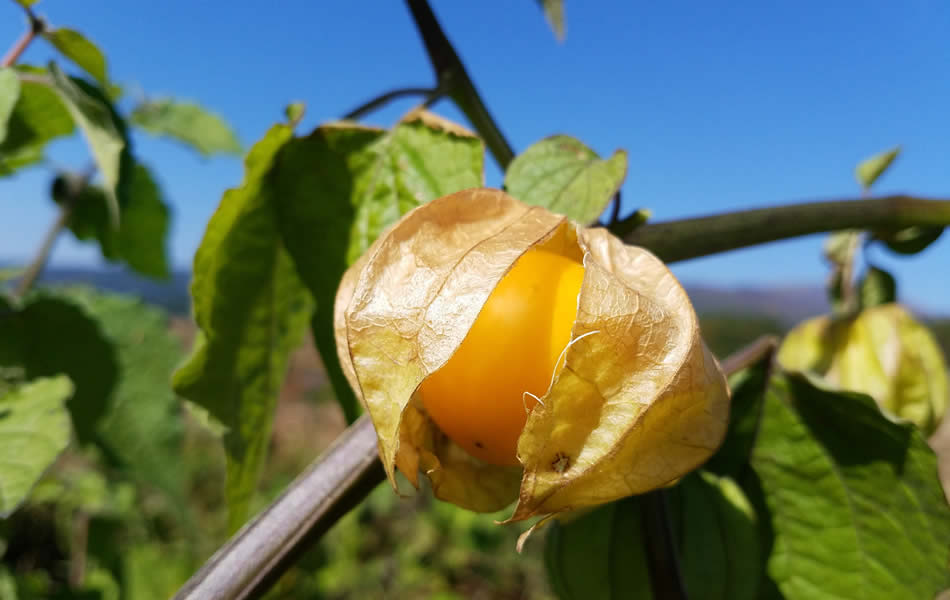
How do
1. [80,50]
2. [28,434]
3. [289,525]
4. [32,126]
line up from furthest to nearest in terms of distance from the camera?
[32,126], [80,50], [28,434], [289,525]

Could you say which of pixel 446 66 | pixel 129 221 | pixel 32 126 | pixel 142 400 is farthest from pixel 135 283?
pixel 446 66

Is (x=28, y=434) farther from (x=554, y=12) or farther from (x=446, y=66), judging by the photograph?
(x=554, y=12)

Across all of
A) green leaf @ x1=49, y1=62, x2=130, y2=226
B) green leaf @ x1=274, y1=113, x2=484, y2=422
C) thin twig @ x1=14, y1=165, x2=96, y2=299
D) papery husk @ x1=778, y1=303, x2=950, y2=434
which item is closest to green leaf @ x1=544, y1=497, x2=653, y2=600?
green leaf @ x1=274, y1=113, x2=484, y2=422

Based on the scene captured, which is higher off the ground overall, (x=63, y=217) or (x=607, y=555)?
(x=63, y=217)

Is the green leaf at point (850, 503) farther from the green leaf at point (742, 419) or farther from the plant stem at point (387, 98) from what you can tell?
the plant stem at point (387, 98)

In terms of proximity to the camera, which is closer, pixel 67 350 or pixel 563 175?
pixel 563 175

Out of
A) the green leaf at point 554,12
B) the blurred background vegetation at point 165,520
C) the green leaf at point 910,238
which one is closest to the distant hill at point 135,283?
the blurred background vegetation at point 165,520

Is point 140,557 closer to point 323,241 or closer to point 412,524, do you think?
point 323,241
